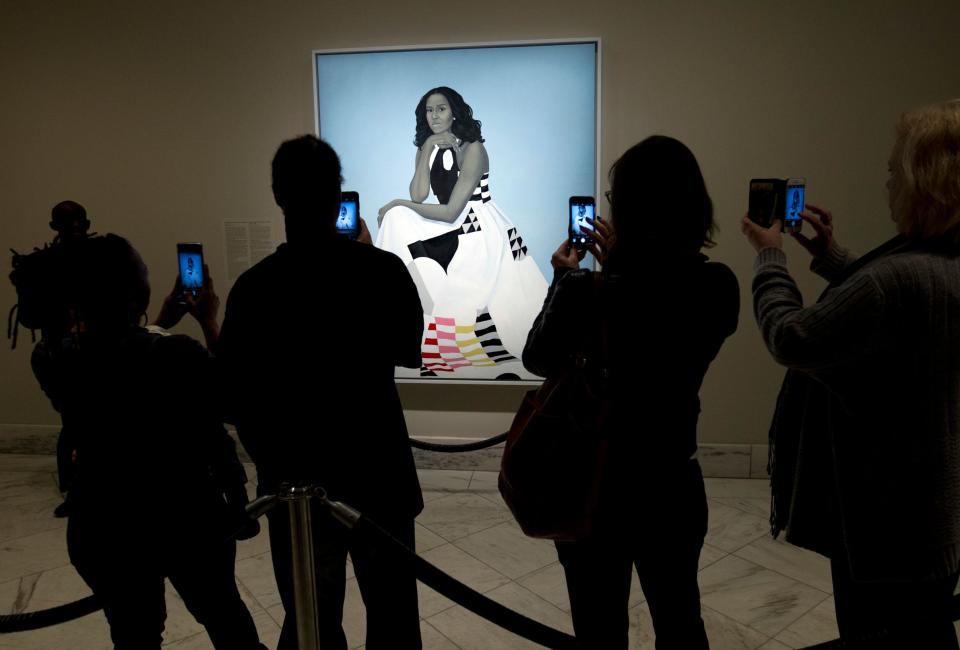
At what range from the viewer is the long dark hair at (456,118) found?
4418mm

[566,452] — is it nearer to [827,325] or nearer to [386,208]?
[827,325]

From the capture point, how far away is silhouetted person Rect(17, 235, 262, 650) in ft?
5.65

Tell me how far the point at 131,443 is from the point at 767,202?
6.30 ft

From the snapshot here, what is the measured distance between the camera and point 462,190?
448 centimetres

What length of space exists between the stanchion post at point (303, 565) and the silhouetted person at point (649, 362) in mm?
707

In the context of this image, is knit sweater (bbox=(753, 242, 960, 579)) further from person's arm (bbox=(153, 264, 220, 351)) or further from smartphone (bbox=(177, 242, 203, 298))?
smartphone (bbox=(177, 242, 203, 298))

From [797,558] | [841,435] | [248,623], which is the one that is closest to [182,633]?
[248,623]

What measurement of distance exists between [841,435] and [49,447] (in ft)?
19.0

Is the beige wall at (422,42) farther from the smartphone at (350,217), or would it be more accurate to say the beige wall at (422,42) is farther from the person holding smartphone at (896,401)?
the person holding smartphone at (896,401)

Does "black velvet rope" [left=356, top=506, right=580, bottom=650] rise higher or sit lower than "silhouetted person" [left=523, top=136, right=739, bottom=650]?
lower

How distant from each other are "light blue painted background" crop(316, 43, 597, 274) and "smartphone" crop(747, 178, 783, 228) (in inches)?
95.0

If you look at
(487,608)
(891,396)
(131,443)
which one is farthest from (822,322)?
(131,443)

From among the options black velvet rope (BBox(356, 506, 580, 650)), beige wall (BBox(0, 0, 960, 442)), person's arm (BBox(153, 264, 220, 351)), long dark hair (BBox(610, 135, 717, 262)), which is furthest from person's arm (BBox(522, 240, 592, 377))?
beige wall (BBox(0, 0, 960, 442))

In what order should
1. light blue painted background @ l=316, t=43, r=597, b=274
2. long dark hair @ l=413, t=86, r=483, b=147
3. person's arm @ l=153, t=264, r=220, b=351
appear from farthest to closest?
long dark hair @ l=413, t=86, r=483, b=147 → light blue painted background @ l=316, t=43, r=597, b=274 → person's arm @ l=153, t=264, r=220, b=351
